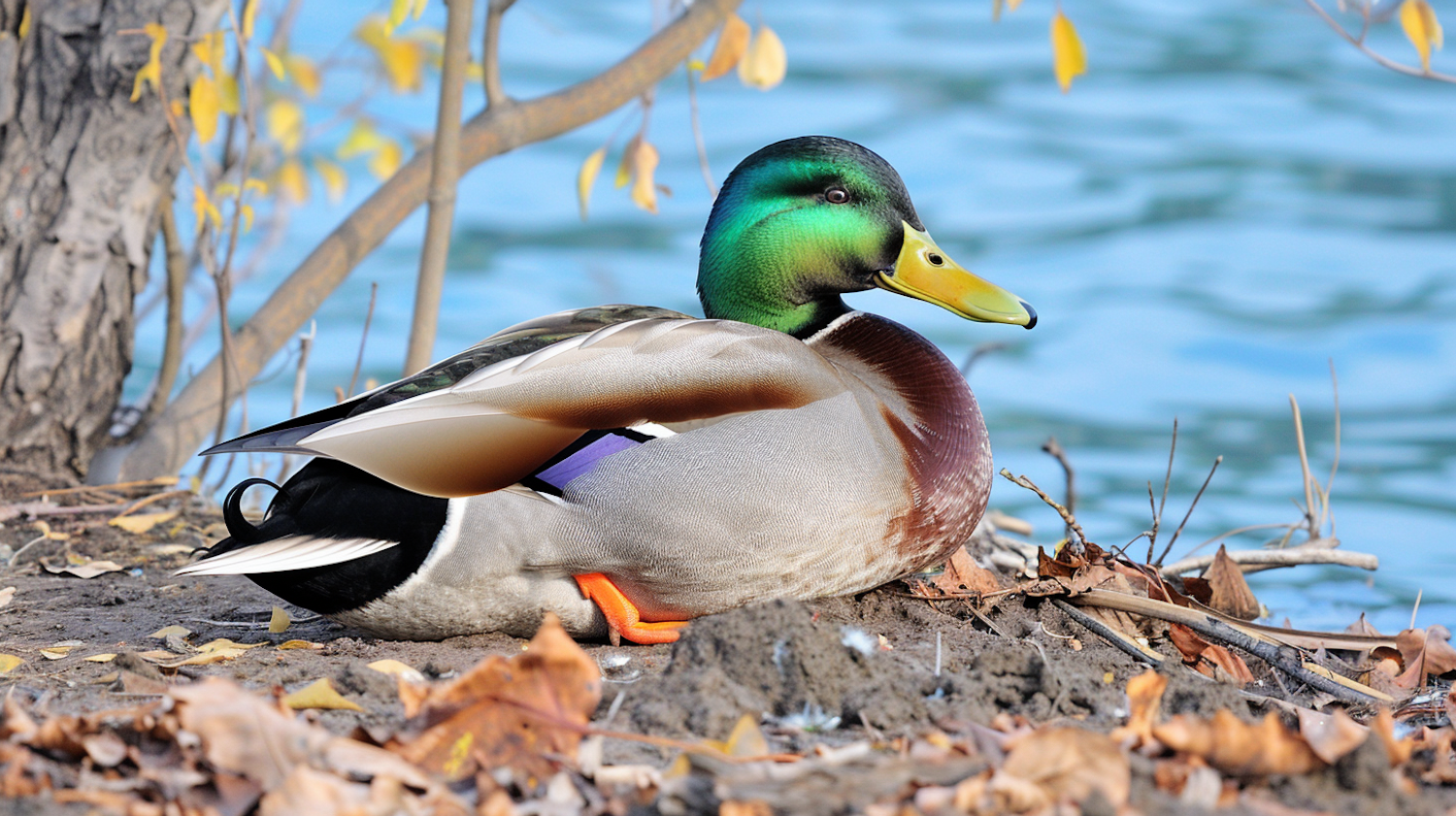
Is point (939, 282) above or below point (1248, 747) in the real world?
above

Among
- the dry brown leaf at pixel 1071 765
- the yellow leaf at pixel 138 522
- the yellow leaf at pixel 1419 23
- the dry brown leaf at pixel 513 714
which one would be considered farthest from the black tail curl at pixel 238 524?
the yellow leaf at pixel 1419 23

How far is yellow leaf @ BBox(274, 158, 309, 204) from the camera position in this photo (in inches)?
253

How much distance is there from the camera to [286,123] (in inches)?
241

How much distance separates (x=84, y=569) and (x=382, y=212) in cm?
150

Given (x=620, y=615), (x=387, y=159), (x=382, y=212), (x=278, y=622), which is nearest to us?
(x=620, y=615)

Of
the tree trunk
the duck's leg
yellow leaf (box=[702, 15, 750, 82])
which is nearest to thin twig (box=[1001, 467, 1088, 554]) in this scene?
the duck's leg

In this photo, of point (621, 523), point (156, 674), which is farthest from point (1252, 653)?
point (156, 674)

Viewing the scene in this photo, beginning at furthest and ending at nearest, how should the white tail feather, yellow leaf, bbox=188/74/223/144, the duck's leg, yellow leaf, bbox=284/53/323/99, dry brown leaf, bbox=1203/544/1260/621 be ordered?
yellow leaf, bbox=284/53/323/99
yellow leaf, bbox=188/74/223/144
dry brown leaf, bbox=1203/544/1260/621
the duck's leg
the white tail feather

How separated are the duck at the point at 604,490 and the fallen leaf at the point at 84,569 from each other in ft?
3.38

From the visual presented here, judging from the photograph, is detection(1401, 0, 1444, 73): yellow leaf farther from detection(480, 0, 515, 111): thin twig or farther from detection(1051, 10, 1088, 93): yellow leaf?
detection(480, 0, 515, 111): thin twig

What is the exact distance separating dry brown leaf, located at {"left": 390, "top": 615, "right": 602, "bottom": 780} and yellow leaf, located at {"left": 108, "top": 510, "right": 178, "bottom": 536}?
7.63 ft

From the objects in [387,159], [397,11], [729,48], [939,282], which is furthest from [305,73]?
[939,282]

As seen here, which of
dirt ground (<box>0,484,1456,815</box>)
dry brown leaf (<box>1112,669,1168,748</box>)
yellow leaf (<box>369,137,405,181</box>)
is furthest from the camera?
yellow leaf (<box>369,137,405,181</box>)

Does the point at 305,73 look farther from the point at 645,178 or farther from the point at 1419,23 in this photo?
the point at 1419,23
